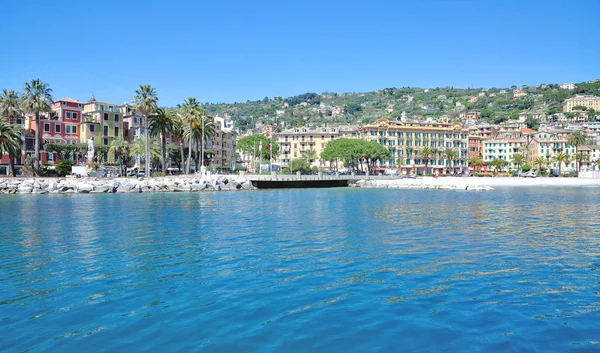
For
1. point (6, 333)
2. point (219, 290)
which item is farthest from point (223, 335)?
point (6, 333)

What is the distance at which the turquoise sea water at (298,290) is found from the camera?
10301 mm

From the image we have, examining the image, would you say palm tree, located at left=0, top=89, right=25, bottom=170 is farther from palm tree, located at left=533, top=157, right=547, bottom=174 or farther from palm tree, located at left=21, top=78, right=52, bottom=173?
palm tree, located at left=533, top=157, right=547, bottom=174

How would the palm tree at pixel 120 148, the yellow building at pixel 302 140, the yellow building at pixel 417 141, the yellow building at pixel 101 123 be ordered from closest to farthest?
the palm tree at pixel 120 148 → the yellow building at pixel 101 123 → the yellow building at pixel 417 141 → the yellow building at pixel 302 140

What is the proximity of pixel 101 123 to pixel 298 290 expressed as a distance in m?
92.1

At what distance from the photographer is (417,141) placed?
507ft

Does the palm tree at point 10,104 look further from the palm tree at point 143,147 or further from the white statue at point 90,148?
the palm tree at point 143,147

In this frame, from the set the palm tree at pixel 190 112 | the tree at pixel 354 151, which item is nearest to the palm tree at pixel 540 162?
the tree at pixel 354 151

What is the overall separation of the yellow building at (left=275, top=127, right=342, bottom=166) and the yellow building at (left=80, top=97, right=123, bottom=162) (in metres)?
67.6

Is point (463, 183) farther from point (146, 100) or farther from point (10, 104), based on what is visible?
point (10, 104)

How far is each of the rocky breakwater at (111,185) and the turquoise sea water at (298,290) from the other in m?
39.6

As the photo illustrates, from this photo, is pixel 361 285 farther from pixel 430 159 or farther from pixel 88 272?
pixel 430 159

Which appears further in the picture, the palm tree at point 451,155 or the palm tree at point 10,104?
the palm tree at point 451,155

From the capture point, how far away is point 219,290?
14031mm

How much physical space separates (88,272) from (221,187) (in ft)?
193
